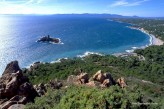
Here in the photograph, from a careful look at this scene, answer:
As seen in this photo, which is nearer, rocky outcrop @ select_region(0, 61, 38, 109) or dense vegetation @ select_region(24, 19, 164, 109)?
dense vegetation @ select_region(24, 19, 164, 109)

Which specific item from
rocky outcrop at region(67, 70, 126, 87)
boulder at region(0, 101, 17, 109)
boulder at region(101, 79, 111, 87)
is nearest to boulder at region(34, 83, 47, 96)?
rocky outcrop at region(67, 70, 126, 87)

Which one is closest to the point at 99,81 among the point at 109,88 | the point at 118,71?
the point at 109,88

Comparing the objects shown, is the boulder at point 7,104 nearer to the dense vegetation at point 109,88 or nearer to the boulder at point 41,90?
the dense vegetation at point 109,88

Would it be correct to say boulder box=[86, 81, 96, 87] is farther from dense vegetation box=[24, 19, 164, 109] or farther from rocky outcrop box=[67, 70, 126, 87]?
dense vegetation box=[24, 19, 164, 109]

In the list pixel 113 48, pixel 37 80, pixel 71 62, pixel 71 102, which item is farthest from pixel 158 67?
pixel 71 102

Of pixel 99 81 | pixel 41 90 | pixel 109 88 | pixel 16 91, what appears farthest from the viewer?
pixel 41 90

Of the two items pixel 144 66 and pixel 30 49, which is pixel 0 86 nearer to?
pixel 144 66

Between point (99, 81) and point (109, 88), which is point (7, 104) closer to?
point (109, 88)

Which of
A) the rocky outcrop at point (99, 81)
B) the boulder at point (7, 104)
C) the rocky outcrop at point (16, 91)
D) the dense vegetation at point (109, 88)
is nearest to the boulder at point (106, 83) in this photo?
the rocky outcrop at point (99, 81)
